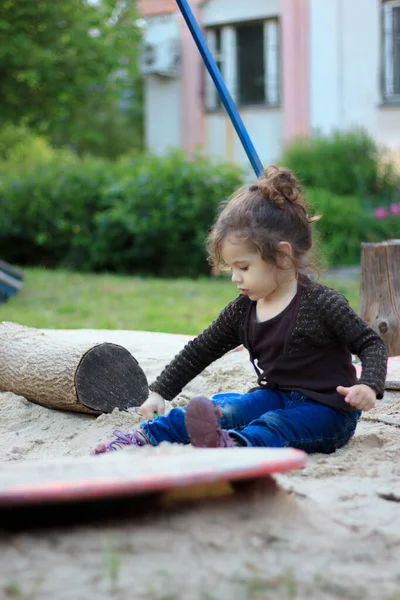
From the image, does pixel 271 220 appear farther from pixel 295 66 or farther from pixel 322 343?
pixel 295 66

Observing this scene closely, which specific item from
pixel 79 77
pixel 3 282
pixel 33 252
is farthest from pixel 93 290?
pixel 79 77

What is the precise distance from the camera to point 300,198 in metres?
2.97

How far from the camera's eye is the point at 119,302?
311 inches

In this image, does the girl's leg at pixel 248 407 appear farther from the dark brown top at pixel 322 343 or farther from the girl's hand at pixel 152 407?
the girl's hand at pixel 152 407

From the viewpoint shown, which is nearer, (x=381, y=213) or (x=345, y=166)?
(x=381, y=213)

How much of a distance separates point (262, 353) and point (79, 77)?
34.2 feet

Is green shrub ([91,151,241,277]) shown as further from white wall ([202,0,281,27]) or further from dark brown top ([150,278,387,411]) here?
dark brown top ([150,278,387,411])

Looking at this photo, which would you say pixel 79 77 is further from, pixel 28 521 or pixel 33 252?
pixel 28 521

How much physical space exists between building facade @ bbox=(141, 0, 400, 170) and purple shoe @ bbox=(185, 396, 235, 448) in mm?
10514

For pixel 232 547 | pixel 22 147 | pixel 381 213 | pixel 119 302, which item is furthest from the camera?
pixel 22 147

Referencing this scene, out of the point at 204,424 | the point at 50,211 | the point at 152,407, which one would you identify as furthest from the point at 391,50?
the point at 204,424

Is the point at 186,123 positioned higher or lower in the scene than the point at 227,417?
higher

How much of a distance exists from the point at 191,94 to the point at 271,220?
1257 cm

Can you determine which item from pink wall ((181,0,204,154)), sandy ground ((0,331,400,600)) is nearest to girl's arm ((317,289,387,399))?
sandy ground ((0,331,400,600))
